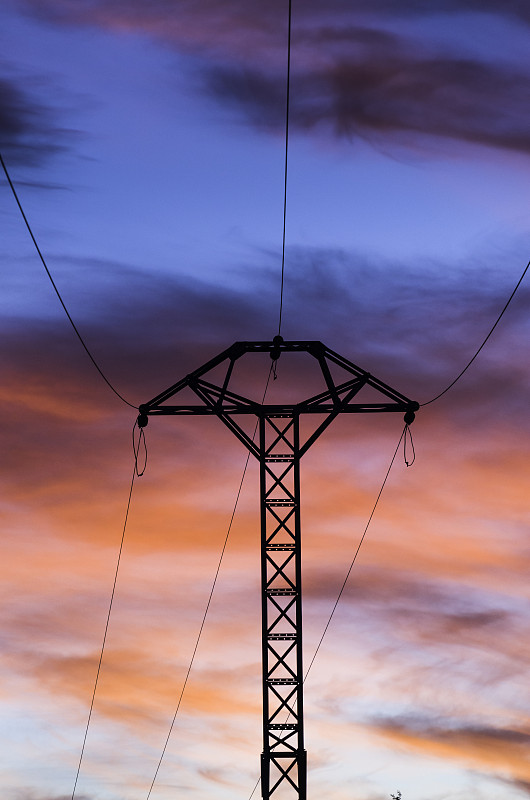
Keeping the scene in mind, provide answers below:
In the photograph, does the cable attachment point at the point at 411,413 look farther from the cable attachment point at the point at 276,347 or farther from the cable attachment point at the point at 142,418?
the cable attachment point at the point at 142,418

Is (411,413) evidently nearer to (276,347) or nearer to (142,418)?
(276,347)

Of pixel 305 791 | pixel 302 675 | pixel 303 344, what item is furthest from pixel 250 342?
pixel 305 791

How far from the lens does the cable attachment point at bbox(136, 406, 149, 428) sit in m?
41.1

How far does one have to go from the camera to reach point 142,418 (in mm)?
41344

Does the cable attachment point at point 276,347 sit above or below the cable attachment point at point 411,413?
above

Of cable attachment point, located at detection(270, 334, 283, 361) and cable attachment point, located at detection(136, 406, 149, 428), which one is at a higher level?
cable attachment point, located at detection(270, 334, 283, 361)

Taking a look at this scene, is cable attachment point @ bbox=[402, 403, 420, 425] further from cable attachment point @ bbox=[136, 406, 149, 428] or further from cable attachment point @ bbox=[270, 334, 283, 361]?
cable attachment point @ bbox=[136, 406, 149, 428]

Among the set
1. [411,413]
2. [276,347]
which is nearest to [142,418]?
[276,347]

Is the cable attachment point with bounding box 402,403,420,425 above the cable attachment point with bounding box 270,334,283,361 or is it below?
below

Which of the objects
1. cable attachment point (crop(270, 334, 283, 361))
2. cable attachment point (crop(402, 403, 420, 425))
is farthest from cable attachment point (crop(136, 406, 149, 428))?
cable attachment point (crop(402, 403, 420, 425))

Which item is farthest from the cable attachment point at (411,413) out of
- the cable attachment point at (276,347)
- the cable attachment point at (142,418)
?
the cable attachment point at (142,418)

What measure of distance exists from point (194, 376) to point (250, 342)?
1.77 metres

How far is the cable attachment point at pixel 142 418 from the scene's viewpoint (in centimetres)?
4109

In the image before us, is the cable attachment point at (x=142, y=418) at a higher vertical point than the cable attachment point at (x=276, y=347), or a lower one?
lower
